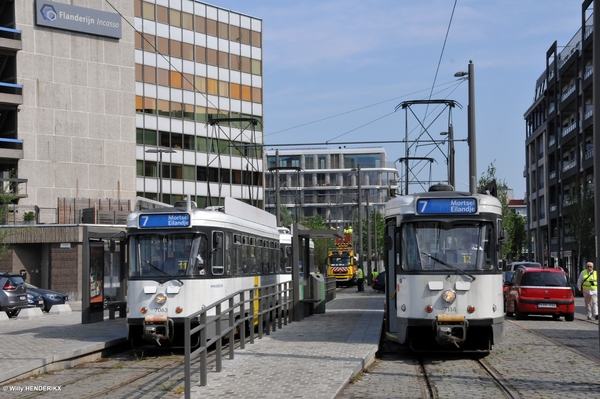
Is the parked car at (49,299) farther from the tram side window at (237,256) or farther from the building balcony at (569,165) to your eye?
the building balcony at (569,165)

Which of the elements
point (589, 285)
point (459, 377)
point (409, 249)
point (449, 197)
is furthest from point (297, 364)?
point (589, 285)

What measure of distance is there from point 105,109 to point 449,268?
45.1 meters

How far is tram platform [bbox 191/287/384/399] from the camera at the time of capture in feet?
35.6

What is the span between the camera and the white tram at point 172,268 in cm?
1655

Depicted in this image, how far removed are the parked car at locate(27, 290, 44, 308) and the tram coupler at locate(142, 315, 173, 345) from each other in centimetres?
1858

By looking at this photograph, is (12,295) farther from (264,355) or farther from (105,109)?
(105,109)

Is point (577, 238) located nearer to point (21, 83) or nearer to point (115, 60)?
point (115, 60)

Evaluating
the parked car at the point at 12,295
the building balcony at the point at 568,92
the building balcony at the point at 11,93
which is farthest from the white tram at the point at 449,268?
the building balcony at the point at 568,92

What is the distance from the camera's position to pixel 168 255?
55.6 ft

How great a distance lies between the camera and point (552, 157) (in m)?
78.6

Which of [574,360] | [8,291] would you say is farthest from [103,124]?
[574,360]

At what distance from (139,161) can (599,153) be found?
53429 mm

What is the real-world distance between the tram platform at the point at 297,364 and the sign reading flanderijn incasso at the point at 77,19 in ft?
129

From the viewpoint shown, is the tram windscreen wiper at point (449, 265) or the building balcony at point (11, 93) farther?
the building balcony at point (11, 93)
